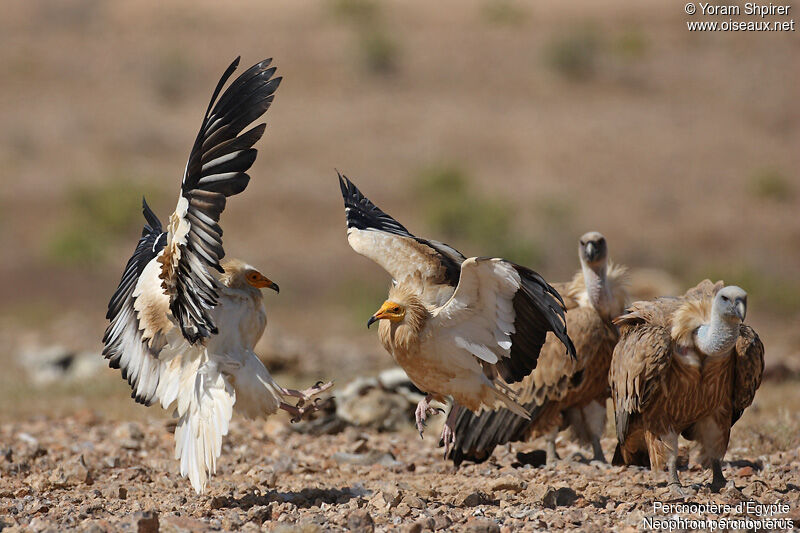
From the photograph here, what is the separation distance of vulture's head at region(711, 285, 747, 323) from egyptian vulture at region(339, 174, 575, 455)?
0.86 m

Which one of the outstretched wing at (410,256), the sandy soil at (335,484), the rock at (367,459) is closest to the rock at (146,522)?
the sandy soil at (335,484)

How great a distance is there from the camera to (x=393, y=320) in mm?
6016

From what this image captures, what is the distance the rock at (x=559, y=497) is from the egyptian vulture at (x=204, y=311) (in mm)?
1547

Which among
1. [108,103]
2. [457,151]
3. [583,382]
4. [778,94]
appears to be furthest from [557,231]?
[583,382]

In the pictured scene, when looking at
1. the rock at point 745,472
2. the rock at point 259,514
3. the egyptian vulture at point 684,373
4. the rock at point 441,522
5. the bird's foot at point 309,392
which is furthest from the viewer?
the rock at point 745,472

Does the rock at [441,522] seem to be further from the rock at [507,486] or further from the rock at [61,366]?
the rock at [61,366]

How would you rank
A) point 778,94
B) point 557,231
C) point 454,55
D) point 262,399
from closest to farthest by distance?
point 262,399 → point 557,231 → point 778,94 → point 454,55

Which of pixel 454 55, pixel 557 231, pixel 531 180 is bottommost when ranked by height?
pixel 557 231

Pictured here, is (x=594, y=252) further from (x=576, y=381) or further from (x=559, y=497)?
(x=559, y=497)

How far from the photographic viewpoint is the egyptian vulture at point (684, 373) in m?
5.82

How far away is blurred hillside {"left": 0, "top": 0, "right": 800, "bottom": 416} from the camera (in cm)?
2509

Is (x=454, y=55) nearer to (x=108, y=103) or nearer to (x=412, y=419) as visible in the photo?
(x=108, y=103)

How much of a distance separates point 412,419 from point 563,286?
1940 millimetres

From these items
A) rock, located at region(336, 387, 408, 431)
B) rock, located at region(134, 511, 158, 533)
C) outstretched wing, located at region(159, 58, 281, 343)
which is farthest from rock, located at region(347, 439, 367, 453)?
rock, located at region(134, 511, 158, 533)
